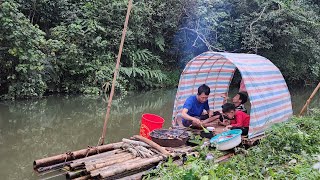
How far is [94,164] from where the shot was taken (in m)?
3.99

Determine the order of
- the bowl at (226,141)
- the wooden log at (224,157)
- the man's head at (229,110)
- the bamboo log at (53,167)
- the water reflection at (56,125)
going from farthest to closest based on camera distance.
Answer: the water reflection at (56,125) → the man's head at (229,110) → the bowl at (226,141) → the wooden log at (224,157) → the bamboo log at (53,167)

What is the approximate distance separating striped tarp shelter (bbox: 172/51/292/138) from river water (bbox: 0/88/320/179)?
172 cm

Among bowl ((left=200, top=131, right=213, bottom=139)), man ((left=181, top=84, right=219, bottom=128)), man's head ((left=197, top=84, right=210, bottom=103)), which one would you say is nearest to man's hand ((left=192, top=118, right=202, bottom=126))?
man ((left=181, top=84, right=219, bottom=128))

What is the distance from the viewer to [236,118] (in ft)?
19.2

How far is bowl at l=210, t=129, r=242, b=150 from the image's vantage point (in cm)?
477

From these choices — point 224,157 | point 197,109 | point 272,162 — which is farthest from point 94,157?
point 197,109

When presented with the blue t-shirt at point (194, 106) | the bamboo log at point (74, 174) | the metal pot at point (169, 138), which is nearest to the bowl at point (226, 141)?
the metal pot at point (169, 138)

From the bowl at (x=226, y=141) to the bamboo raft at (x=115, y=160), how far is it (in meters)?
0.14

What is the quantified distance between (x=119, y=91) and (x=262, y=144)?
881 cm

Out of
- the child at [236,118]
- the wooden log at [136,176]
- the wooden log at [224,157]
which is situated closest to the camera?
the wooden log at [136,176]

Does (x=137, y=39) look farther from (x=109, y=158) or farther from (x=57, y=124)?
(x=109, y=158)

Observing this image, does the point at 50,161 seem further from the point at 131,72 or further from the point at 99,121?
the point at 131,72

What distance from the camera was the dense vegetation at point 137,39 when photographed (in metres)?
10.4

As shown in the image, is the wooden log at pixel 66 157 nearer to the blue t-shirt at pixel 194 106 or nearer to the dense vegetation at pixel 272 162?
the dense vegetation at pixel 272 162
